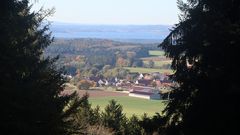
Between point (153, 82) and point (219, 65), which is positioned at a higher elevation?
point (219, 65)

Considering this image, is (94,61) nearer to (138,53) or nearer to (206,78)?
(138,53)

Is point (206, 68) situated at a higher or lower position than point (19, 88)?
higher

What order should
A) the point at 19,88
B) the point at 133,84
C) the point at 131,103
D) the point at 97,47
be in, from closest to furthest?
the point at 19,88, the point at 131,103, the point at 133,84, the point at 97,47

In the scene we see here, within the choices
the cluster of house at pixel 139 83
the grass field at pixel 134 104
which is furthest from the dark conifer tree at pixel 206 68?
the cluster of house at pixel 139 83

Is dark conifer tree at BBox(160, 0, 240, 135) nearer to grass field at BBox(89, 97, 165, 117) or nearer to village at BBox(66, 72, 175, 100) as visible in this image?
grass field at BBox(89, 97, 165, 117)

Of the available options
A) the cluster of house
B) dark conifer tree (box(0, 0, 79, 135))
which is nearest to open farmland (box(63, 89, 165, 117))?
the cluster of house

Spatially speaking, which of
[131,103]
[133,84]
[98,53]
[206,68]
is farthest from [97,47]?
[206,68]

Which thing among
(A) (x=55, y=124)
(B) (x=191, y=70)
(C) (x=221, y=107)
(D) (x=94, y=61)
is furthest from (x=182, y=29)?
(D) (x=94, y=61)

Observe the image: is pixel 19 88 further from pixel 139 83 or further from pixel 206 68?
pixel 139 83
